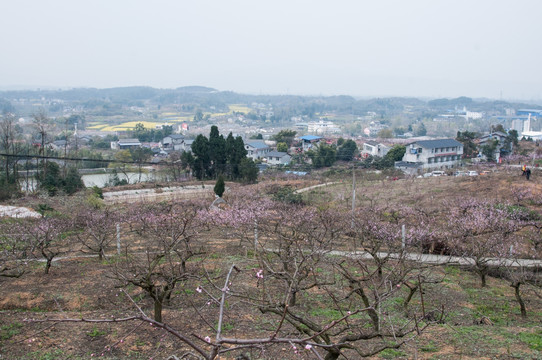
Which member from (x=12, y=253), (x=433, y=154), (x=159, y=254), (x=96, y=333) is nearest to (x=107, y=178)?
(x=12, y=253)

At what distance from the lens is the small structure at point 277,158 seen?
4062 cm

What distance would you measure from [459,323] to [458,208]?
9291 mm

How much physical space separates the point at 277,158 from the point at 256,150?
3712 millimetres

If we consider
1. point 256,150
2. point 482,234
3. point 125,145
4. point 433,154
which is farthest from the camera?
point 125,145

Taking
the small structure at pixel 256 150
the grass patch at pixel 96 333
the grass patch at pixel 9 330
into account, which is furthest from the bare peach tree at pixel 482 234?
the small structure at pixel 256 150

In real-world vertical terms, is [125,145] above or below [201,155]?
below

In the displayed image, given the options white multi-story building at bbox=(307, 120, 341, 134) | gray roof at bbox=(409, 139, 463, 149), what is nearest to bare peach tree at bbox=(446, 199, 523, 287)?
gray roof at bbox=(409, 139, 463, 149)

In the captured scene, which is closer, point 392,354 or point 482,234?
point 392,354

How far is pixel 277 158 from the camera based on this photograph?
40938 millimetres

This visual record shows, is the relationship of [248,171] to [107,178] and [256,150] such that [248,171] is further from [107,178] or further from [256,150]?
[256,150]

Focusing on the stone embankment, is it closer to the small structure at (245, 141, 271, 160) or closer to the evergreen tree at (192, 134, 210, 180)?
the evergreen tree at (192, 134, 210, 180)

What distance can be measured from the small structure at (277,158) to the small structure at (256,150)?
6.48ft

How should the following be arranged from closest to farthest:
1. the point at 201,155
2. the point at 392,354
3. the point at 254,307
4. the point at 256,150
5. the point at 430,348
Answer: the point at 392,354 < the point at 430,348 < the point at 254,307 < the point at 201,155 < the point at 256,150

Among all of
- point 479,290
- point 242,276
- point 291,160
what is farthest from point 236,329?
point 291,160
